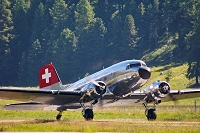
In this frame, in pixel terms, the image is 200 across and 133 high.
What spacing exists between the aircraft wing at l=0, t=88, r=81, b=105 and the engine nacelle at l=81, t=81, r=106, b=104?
1.56 feet

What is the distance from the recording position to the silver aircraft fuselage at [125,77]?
50.6 m

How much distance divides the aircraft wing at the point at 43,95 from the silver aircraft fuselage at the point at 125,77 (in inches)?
91.2

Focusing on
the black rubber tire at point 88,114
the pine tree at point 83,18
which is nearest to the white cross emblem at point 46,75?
the black rubber tire at point 88,114

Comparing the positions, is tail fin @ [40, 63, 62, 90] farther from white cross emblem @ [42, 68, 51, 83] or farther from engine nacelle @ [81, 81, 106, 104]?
engine nacelle @ [81, 81, 106, 104]

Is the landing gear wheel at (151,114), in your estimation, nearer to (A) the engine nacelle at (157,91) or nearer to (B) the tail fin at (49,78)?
(A) the engine nacelle at (157,91)

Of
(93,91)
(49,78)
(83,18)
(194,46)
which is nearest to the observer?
(93,91)

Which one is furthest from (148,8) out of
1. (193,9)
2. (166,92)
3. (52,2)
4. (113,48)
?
(166,92)

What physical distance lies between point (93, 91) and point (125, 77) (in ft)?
9.07

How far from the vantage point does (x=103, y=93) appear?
164 ft

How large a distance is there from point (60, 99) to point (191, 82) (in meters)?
78.8

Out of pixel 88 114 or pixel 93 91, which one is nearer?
pixel 88 114

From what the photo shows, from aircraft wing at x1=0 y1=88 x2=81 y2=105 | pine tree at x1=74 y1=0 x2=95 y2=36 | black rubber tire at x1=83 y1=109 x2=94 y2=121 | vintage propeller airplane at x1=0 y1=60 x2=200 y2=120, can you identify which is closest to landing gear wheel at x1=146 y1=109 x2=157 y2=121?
vintage propeller airplane at x1=0 y1=60 x2=200 y2=120

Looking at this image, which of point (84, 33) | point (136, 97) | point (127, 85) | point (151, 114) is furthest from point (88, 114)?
point (84, 33)

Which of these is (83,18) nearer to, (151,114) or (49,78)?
(49,78)
